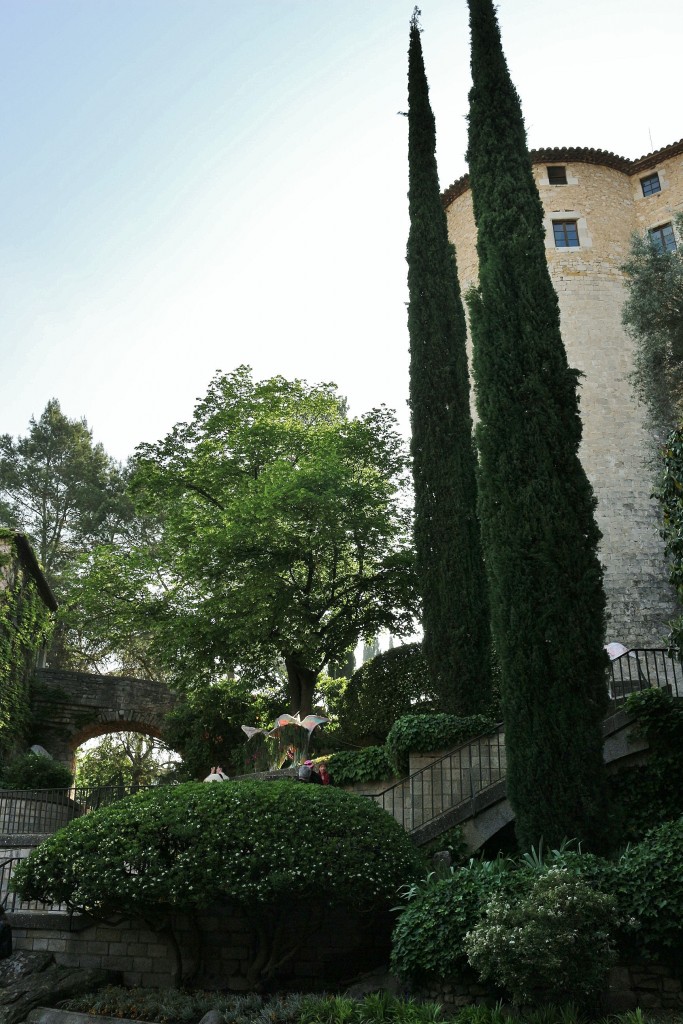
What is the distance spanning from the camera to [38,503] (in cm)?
3606

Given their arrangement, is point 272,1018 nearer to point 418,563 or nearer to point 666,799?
point 666,799

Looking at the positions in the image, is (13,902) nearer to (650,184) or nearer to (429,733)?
(429,733)

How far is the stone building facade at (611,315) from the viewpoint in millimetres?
20031

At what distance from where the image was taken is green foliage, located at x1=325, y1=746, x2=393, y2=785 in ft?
42.4

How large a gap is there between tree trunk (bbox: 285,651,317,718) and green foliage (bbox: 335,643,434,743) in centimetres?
82

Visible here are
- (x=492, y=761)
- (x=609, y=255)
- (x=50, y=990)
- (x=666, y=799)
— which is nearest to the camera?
(x=50, y=990)

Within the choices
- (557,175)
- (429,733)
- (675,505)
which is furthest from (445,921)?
(557,175)

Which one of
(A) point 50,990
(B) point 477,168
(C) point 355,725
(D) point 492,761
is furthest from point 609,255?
(A) point 50,990

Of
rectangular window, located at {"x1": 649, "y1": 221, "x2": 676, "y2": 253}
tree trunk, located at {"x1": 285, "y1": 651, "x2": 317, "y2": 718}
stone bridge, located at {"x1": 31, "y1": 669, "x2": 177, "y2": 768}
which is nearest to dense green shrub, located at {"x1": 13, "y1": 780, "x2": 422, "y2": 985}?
tree trunk, located at {"x1": 285, "y1": 651, "x2": 317, "y2": 718}

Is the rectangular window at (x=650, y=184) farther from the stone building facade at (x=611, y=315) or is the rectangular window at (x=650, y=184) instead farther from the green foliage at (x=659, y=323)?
the green foliage at (x=659, y=323)

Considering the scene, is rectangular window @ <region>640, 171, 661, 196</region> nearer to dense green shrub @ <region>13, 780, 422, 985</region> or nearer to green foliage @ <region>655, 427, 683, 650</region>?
green foliage @ <region>655, 427, 683, 650</region>

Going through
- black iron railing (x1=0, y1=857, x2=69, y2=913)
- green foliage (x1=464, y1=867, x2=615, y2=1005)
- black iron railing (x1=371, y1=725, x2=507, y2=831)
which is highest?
black iron railing (x1=371, y1=725, x2=507, y2=831)

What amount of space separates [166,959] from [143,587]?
11547mm

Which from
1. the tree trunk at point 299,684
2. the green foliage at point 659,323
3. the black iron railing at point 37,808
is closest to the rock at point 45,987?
the black iron railing at point 37,808
